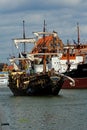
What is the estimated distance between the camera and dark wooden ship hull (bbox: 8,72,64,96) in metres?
79.8

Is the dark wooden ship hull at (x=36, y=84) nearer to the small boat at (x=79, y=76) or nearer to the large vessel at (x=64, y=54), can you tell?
the small boat at (x=79, y=76)

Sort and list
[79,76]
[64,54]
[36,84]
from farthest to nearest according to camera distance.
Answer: [64,54] → [79,76] → [36,84]

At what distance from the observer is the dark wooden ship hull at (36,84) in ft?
262

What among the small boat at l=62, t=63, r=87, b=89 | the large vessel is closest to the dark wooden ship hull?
the small boat at l=62, t=63, r=87, b=89

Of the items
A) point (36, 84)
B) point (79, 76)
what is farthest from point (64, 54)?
point (36, 84)

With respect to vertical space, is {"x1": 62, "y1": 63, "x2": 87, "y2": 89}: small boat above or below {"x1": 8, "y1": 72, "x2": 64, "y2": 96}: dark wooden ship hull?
below

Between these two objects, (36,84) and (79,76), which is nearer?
(36,84)

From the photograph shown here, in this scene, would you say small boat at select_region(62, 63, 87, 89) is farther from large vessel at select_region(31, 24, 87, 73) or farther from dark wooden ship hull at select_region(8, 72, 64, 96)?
dark wooden ship hull at select_region(8, 72, 64, 96)

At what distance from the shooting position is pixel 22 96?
82312 mm

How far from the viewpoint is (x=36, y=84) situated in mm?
79875

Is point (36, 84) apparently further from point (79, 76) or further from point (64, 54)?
point (64, 54)

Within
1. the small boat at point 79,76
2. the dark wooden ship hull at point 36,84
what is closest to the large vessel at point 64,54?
the small boat at point 79,76

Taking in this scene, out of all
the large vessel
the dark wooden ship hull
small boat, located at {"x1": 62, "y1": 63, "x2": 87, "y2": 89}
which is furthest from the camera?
the large vessel

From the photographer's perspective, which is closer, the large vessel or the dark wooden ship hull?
the dark wooden ship hull
